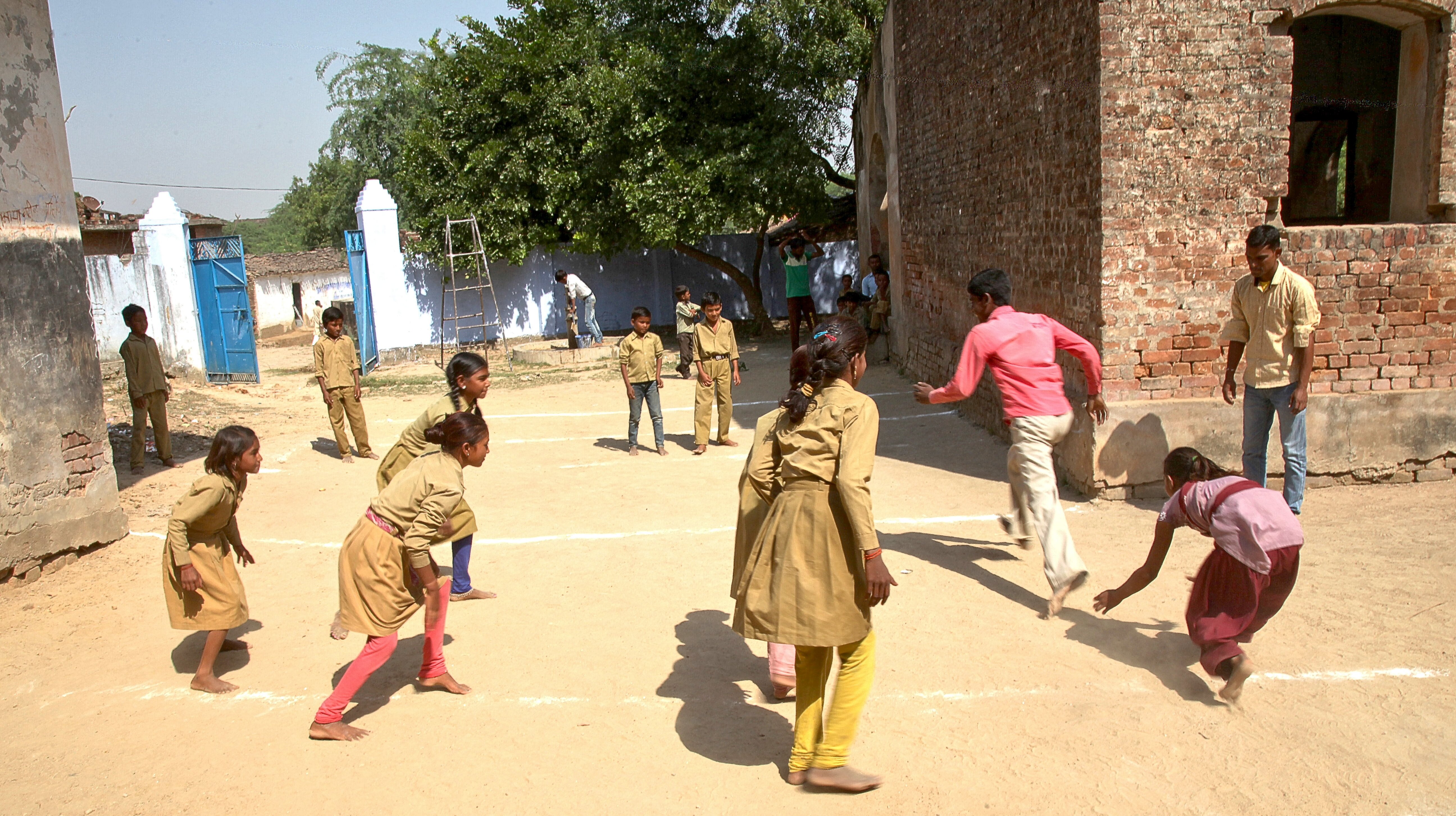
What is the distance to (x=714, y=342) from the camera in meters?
9.62

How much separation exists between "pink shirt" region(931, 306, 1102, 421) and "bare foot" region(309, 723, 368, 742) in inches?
131

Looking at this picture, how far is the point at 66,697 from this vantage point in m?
4.94

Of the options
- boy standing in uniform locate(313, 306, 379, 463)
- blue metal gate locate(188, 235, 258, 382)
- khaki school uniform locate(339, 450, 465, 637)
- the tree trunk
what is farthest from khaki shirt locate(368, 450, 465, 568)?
the tree trunk

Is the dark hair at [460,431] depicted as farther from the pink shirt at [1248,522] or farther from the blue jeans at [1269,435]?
the blue jeans at [1269,435]

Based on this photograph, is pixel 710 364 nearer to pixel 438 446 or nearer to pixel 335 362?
pixel 335 362

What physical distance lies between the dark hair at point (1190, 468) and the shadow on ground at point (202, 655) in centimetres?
462

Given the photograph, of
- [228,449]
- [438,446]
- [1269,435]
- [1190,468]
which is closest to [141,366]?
[438,446]

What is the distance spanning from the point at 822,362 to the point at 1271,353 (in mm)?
3932

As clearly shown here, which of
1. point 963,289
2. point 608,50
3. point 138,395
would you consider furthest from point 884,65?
point 138,395

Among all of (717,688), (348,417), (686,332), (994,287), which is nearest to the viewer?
(717,688)

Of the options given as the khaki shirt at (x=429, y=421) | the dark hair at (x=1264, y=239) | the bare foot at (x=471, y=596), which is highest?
the dark hair at (x=1264, y=239)

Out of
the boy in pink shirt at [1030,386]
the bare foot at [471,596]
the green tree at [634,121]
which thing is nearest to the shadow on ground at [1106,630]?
the boy in pink shirt at [1030,386]

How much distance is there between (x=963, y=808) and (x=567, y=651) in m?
2.27

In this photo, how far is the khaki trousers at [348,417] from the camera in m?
9.98
